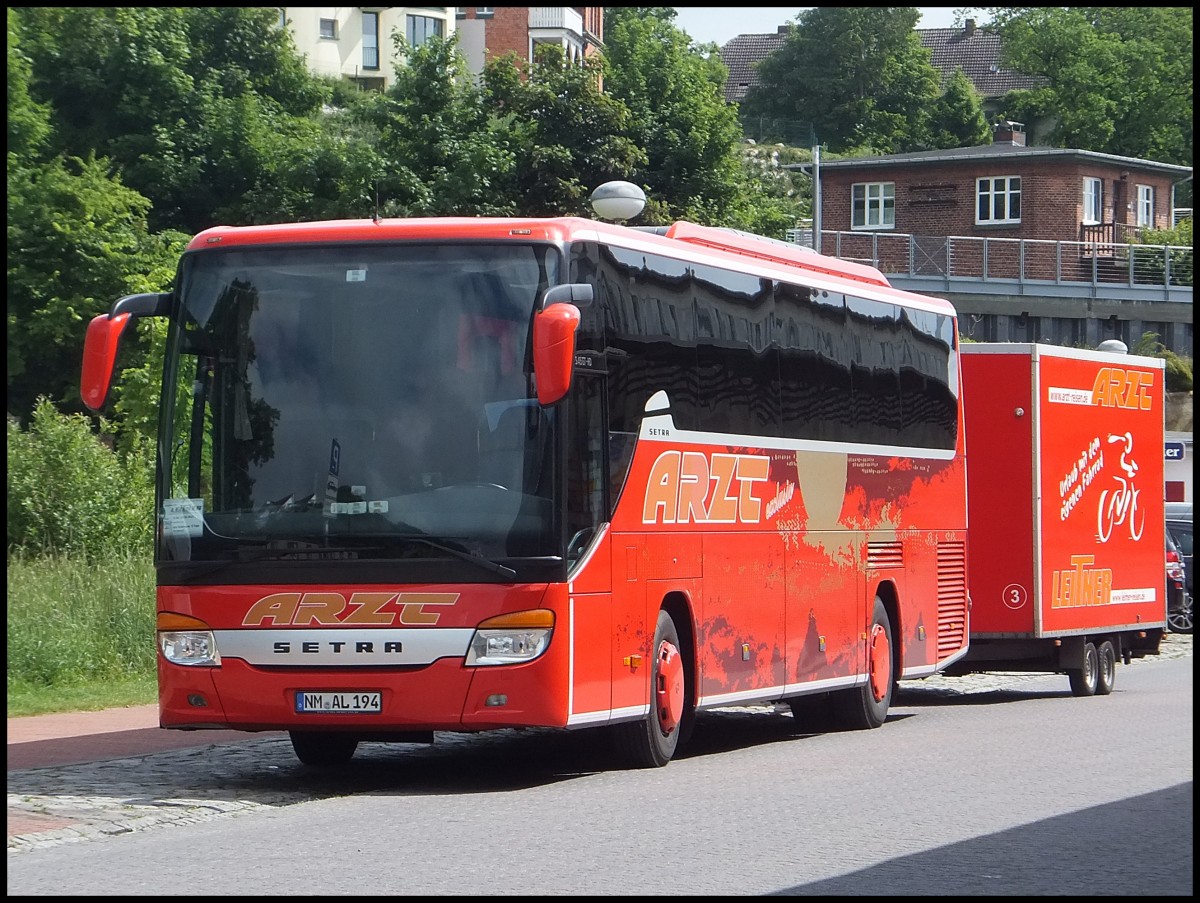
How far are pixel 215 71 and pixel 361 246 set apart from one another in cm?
4676

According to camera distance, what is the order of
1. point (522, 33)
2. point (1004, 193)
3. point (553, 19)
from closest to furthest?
point (1004, 193) → point (522, 33) → point (553, 19)

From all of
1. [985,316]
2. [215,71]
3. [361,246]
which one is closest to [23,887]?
[361,246]

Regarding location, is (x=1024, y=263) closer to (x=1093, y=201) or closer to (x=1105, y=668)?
(x=1093, y=201)

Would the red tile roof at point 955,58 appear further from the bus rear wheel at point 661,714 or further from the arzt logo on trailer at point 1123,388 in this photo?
the bus rear wheel at point 661,714

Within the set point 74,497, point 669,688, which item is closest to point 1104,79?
point 74,497

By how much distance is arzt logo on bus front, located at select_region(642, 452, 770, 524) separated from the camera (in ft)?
45.8

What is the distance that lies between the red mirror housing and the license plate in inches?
81.2

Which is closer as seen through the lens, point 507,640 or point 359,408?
point 507,640

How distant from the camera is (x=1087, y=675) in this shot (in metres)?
22.2

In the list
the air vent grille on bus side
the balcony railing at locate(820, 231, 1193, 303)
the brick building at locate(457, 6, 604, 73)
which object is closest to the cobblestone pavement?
the air vent grille on bus side

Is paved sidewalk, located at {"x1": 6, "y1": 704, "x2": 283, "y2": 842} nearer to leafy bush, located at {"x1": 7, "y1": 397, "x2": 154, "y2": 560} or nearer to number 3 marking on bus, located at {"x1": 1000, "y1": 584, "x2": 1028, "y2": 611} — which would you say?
number 3 marking on bus, located at {"x1": 1000, "y1": 584, "x2": 1028, "y2": 611}

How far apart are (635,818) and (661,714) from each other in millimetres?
3082

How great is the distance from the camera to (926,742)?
1628cm

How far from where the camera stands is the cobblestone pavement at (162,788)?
1107 centimetres
